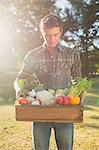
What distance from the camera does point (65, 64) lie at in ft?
11.0

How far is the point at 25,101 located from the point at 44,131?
375 mm

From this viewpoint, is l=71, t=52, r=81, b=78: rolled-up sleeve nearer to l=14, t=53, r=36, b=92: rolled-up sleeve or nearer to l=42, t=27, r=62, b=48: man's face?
l=42, t=27, r=62, b=48: man's face

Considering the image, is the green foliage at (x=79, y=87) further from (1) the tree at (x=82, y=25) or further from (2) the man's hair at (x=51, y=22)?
(1) the tree at (x=82, y=25)

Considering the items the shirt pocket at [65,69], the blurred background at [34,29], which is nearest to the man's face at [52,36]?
the shirt pocket at [65,69]

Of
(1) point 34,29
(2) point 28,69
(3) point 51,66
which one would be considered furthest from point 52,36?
(1) point 34,29

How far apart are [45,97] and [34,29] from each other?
22263 mm

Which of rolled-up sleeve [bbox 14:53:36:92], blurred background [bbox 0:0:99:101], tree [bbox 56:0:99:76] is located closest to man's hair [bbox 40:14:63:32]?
rolled-up sleeve [bbox 14:53:36:92]

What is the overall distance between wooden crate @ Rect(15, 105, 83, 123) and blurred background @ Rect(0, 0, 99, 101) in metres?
19.8

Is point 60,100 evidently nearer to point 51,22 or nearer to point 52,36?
point 52,36

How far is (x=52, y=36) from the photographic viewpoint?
3188 mm

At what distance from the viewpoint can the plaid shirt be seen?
10.9ft

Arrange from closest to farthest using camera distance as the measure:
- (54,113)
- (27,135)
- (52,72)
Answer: (54,113) → (52,72) → (27,135)

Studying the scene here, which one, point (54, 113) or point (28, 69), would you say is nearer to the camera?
point (54, 113)

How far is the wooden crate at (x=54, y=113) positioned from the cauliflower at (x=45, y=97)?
0.09m
